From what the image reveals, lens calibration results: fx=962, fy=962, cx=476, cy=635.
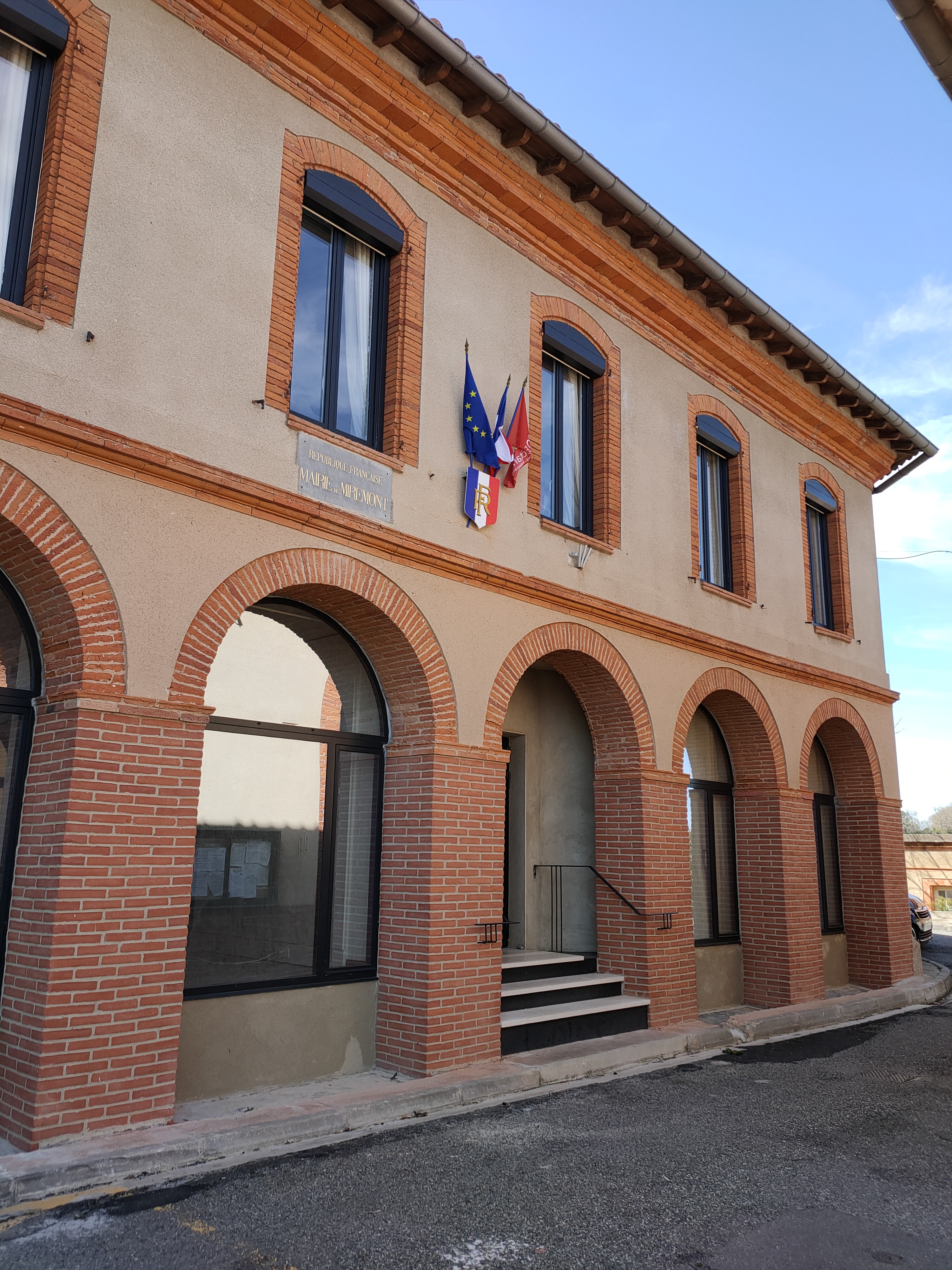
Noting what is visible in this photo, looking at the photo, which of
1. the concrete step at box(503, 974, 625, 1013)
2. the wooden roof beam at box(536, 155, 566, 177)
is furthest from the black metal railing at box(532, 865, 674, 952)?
the wooden roof beam at box(536, 155, 566, 177)

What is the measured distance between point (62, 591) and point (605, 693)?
5672mm

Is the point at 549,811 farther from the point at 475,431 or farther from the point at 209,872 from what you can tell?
the point at 209,872

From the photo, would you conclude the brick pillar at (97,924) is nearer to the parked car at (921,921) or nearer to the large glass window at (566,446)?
the large glass window at (566,446)

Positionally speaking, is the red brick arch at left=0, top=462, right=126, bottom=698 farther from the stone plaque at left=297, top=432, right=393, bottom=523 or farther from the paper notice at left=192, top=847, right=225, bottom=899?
the stone plaque at left=297, top=432, right=393, bottom=523

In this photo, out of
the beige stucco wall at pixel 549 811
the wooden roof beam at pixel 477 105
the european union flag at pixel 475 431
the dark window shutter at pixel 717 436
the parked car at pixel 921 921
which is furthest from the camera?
the parked car at pixel 921 921

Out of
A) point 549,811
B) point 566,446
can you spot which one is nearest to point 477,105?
point 566,446

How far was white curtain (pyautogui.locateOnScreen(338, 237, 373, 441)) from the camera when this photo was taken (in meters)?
7.95

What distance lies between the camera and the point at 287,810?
24.3 ft

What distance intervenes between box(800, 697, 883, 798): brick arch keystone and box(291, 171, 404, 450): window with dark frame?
856 cm

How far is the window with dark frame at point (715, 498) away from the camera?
11.9m

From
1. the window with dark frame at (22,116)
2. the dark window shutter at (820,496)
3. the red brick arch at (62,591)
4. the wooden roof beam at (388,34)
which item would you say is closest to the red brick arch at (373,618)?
the red brick arch at (62,591)

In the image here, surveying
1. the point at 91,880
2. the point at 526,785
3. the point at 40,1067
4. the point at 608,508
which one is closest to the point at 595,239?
the point at 608,508

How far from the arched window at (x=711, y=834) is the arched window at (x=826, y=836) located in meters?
2.04

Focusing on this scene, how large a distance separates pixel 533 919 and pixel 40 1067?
20.1 feet
